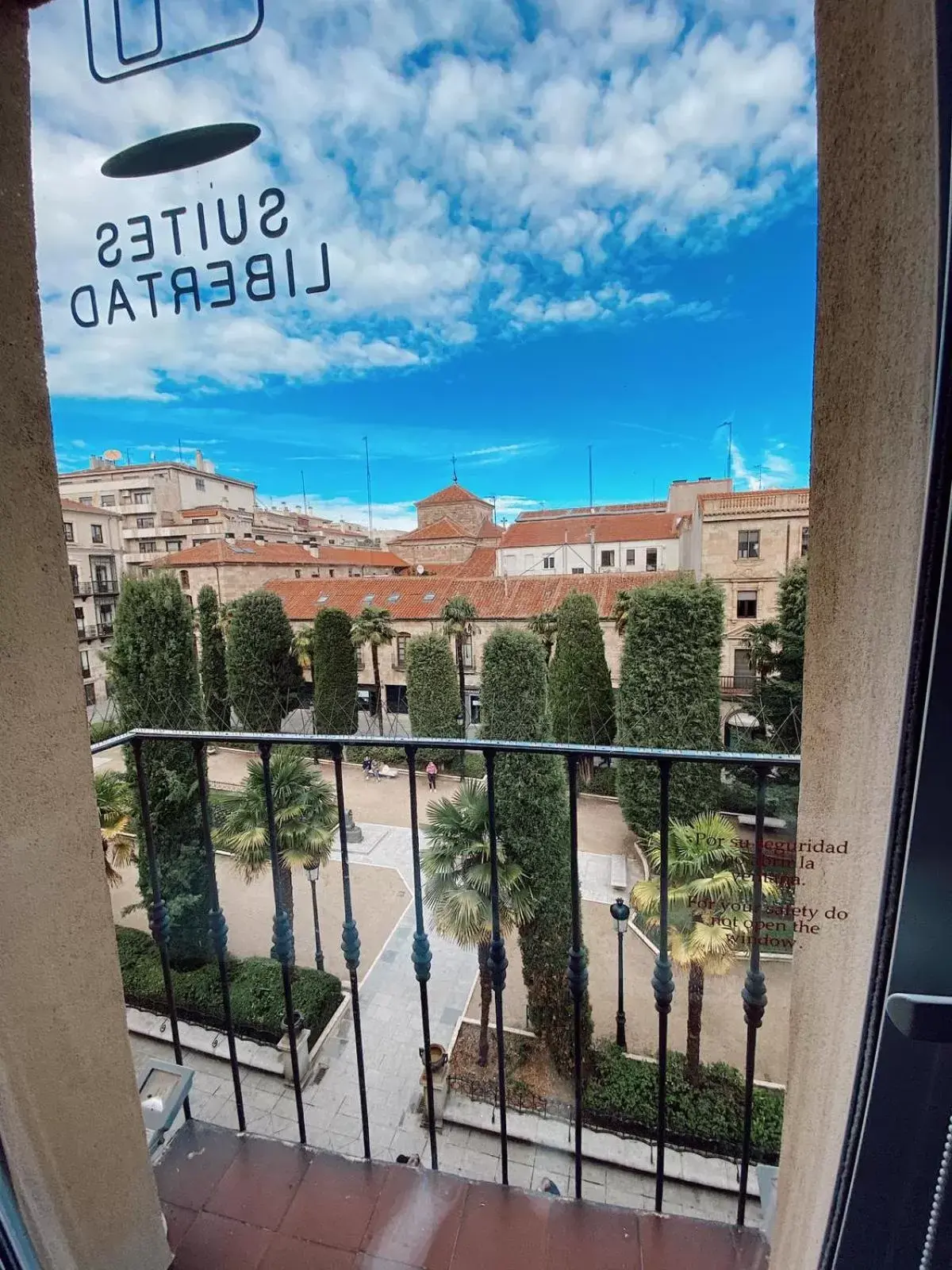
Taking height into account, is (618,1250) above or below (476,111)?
below

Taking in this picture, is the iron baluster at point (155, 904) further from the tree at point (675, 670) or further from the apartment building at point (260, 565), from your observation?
the tree at point (675, 670)

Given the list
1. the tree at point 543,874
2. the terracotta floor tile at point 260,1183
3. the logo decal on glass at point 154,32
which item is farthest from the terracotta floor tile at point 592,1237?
the tree at point 543,874

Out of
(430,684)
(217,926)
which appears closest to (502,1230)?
(217,926)

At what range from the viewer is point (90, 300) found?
2.93ft

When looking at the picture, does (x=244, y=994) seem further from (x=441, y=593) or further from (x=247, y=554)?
(x=441, y=593)

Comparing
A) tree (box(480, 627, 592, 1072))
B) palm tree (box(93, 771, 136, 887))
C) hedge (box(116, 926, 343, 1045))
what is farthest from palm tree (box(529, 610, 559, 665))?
palm tree (box(93, 771, 136, 887))

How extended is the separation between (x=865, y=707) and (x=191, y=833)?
7600 millimetres

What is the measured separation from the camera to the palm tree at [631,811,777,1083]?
4270 mm

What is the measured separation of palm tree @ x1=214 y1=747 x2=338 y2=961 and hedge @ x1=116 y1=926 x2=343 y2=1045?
519 millimetres

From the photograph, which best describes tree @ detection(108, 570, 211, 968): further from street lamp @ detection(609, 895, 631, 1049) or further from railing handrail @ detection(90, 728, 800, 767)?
railing handrail @ detection(90, 728, 800, 767)

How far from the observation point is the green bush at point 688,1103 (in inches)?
175

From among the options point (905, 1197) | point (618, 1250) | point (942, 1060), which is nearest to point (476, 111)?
point (942, 1060)

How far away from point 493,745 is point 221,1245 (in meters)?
1.06

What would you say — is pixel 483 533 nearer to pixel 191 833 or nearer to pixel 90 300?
pixel 191 833
